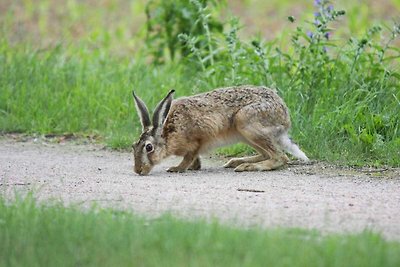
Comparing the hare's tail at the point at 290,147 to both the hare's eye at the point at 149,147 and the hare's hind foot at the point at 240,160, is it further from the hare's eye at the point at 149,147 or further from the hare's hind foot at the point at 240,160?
the hare's eye at the point at 149,147

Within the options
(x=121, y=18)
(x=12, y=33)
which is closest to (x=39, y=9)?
(x=121, y=18)

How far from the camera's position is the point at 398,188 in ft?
23.4

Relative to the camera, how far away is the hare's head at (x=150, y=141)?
8.15 m

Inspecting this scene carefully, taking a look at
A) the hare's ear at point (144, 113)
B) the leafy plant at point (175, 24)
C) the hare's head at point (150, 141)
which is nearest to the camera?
the hare's head at point (150, 141)

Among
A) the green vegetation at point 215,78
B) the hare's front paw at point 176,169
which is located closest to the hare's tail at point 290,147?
the green vegetation at point 215,78

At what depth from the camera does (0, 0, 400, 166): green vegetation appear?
29.1 ft

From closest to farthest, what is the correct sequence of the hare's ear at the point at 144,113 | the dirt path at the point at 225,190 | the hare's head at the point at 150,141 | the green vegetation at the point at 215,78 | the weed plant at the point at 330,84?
1. the dirt path at the point at 225,190
2. the hare's head at the point at 150,141
3. the hare's ear at the point at 144,113
4. the weed plant at the point at 330,84
5. the green vegetation at the point at 215,78

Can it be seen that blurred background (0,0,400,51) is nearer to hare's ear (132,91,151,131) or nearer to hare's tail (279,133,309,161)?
hare's ear (132,91,151,131)

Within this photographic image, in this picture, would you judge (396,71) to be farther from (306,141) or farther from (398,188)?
(398,188)

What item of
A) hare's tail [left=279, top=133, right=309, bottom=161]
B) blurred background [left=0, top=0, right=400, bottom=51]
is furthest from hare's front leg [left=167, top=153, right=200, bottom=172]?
blurred background [left=0, top=0, right=400, bottom=51]

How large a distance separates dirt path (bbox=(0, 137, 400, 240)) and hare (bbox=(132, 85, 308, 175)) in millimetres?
222

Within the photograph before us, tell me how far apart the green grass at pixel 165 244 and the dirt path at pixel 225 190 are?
490mm

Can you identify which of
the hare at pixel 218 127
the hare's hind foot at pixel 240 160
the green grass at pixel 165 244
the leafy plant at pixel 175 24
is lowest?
the hare's hind foot at pixel 240 160

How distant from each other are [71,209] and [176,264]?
133 centimetres
